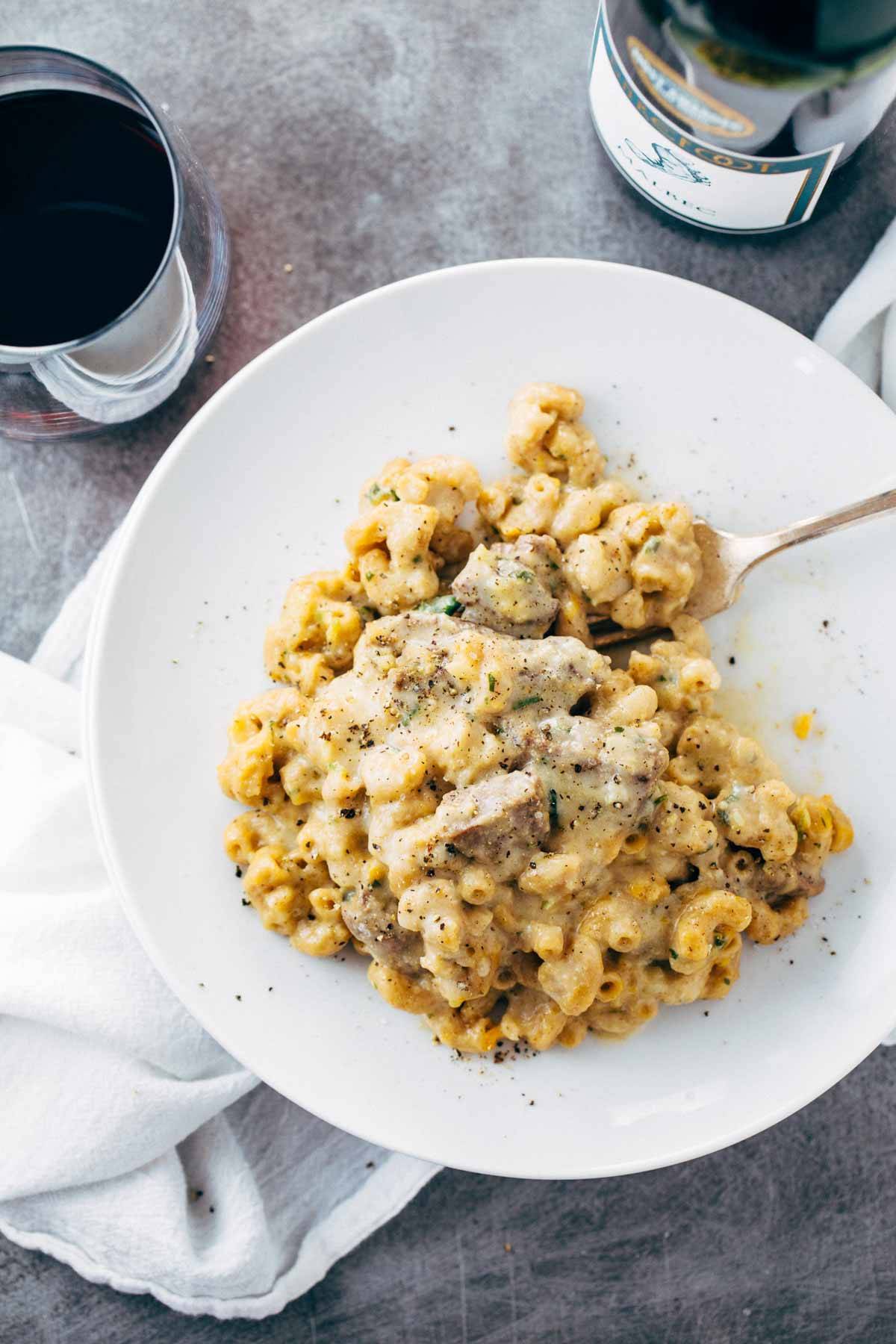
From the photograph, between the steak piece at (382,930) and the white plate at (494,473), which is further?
the white plate at (494,473)

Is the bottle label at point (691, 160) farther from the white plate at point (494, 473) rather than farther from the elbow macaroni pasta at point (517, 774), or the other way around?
the elbow macaroni pasta at point (517, 774)

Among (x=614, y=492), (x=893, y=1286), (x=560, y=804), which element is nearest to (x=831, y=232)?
(x=614, y=492)

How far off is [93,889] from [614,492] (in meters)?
0.96

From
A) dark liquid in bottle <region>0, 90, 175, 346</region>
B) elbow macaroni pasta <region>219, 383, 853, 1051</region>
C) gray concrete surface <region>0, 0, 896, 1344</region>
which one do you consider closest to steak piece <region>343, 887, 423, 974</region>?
elbow macaroni pasta <region>219, 383, 853, 1051</region>

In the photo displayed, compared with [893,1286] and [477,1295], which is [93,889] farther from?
[893,1286]

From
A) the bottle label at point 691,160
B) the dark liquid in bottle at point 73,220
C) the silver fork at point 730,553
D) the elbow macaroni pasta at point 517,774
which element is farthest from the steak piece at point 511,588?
the dark liquid in bottle at point 73,220

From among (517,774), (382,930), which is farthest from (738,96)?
(382,930)

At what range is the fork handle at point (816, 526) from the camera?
1.54 metres

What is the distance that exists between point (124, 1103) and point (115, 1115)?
0.02m

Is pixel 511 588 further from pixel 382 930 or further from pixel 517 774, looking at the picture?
pixel 382 930

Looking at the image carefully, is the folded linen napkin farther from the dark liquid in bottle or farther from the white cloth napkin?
the dark liquid in bottle

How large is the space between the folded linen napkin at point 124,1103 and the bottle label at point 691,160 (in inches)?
10.0

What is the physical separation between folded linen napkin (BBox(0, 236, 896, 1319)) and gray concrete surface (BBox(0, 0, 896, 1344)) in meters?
0.08

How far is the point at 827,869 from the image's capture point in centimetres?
158
